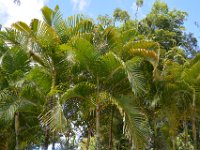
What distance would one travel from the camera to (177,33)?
79.7 ft

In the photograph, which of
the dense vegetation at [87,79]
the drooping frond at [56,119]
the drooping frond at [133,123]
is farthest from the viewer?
the dense vegetation at [87,79]

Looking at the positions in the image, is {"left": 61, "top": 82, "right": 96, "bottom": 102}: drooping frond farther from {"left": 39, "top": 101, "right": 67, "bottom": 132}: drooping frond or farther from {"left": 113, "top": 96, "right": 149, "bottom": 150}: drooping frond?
{"left": 113, "top": 96, "right": 149, "bottom": 150}: drooping frond

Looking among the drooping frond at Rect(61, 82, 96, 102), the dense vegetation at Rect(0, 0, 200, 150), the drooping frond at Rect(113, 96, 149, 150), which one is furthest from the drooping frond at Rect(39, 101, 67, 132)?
the drooping frond at Rect(113, 96, 149, 150)

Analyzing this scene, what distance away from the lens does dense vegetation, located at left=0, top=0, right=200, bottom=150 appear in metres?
11.1

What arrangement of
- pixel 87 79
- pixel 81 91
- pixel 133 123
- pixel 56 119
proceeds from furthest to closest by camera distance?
pixel 87 79, pixel 81 91, pixel 133 123, pixel 56 119

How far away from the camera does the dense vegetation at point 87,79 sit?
11102 mm

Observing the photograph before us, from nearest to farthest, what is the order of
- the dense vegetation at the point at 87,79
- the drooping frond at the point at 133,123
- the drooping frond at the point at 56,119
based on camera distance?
the drooping frond at the point at 56,119
the drooping frond at the point at 133,123
the dense vegetation at the point at 87,79

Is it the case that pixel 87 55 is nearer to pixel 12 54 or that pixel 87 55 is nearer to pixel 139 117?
pixel 139 117

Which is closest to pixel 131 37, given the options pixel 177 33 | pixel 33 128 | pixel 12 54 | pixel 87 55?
pixel 87 55

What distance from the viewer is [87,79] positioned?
12.1m

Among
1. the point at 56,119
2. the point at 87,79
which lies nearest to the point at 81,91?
the point at 87,79

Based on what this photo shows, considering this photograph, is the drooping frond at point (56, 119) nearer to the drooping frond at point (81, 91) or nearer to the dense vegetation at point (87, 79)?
the dense vegetation at point (87, 79)

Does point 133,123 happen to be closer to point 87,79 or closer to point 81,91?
point 81,91

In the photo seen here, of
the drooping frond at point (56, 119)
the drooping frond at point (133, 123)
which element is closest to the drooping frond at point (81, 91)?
the drooping frond at point (56, 119)
